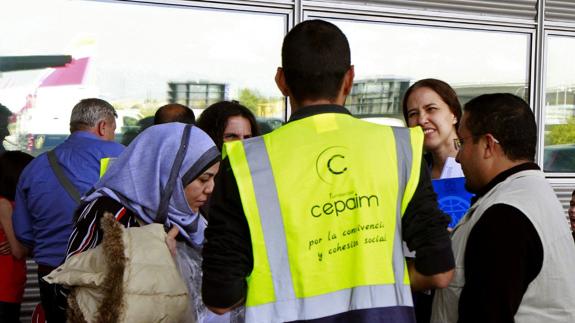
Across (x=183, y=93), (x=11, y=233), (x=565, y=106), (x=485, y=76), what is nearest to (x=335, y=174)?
(x=11, y=233)

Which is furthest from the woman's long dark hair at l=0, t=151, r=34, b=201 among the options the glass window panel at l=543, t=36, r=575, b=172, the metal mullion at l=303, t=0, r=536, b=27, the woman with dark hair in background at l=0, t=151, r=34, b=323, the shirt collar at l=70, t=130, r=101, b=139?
the glass window panel at l=543, t=36, r=575, b=172

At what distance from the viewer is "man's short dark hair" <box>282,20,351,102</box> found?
1895 millimetres

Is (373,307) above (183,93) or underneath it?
underneath

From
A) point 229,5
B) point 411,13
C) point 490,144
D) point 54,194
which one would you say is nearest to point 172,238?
point 490,144

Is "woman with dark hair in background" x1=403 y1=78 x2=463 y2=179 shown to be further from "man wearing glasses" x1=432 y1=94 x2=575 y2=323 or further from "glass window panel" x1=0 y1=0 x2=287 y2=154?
"glass window panel" x1=0 y1=0 x2=287 y2=154

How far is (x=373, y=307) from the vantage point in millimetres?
1846

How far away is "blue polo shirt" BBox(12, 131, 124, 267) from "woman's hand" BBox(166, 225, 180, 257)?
1.60 m

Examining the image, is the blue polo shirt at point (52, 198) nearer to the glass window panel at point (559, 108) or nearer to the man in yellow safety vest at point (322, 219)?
the man in yellow safety vest at point (322, 219)

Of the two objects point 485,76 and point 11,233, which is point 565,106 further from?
point 11,233

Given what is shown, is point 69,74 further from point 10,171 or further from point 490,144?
point 490,144

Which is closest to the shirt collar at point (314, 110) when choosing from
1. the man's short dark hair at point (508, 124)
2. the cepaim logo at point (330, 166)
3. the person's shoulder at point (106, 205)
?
the cepaim logo at point (330, 166)

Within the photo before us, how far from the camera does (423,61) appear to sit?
5.68 metres

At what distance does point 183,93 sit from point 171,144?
256cm

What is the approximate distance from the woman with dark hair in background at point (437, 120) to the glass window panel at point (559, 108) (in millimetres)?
3032
